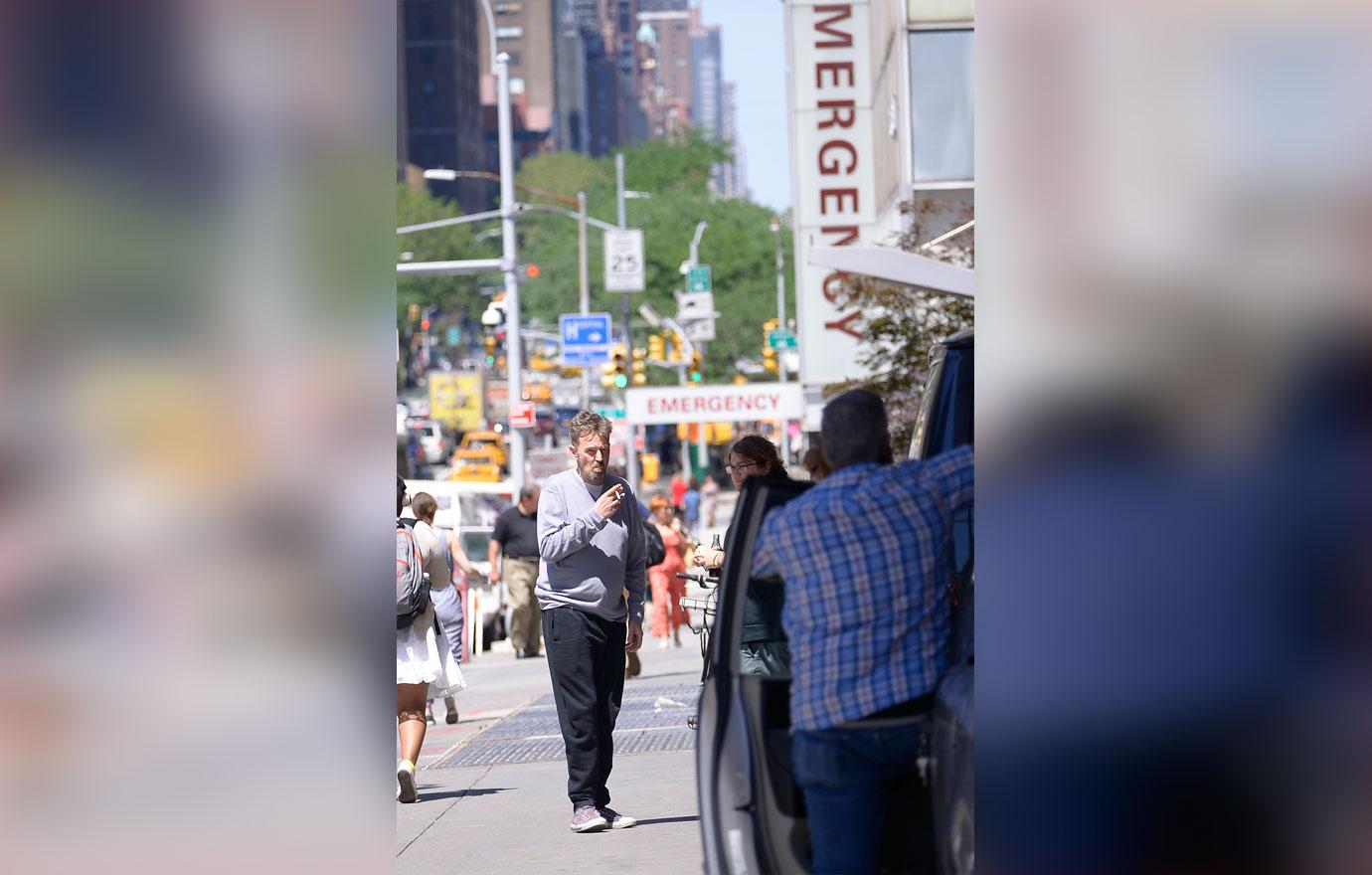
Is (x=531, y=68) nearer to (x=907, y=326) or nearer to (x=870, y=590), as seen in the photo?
(x=907, y=326)

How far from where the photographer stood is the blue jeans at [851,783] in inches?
200

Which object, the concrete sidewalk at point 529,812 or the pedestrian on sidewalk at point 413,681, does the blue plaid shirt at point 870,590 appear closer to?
the concrete sidewalk at point 529,812

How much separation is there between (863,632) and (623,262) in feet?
129

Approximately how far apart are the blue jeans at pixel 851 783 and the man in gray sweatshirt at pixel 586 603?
10.8ft

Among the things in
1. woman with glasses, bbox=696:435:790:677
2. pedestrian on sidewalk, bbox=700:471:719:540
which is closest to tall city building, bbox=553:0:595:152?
pedestrian on sidewalk, bbox=700:471:719:540

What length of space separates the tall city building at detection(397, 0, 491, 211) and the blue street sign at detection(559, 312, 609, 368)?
325 ft

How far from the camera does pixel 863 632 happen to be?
Result: 5047mm

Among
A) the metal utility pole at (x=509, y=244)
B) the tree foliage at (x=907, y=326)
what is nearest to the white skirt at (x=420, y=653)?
the tree foliage at (x=907, y=326)

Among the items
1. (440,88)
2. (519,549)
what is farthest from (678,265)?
(440,88)
